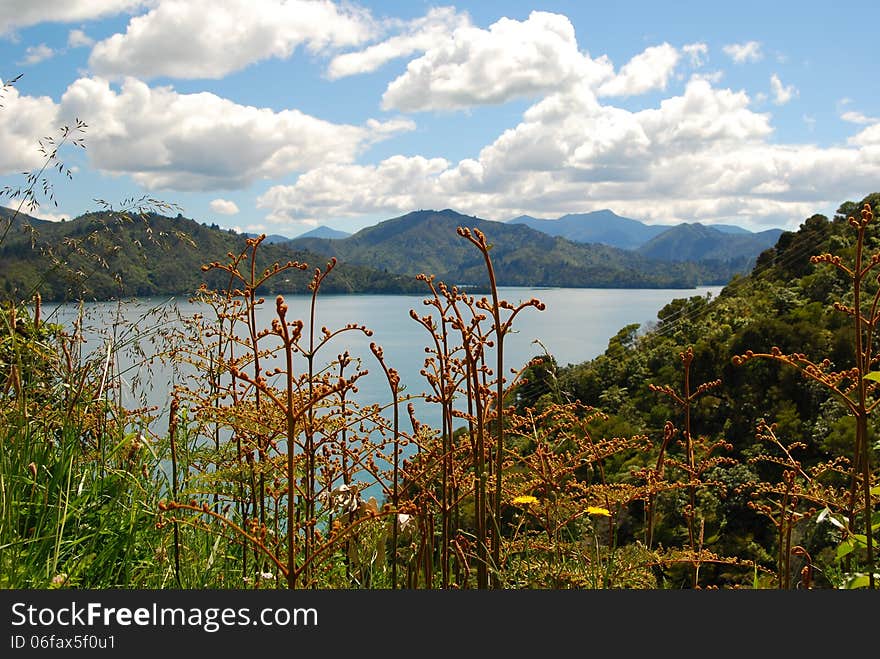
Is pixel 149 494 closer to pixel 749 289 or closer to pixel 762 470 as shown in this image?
pixel 762 470

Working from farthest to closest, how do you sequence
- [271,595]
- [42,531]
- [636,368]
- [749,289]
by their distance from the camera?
1. [749,289]
2. [636,368]
3. [42,531]
4. [271,595]

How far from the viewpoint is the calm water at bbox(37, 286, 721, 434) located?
341 cm

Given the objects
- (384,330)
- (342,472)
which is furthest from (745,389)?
(384,330)

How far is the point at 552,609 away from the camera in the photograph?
1.65 meters

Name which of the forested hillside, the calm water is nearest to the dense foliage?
the calm water

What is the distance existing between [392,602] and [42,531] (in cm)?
157

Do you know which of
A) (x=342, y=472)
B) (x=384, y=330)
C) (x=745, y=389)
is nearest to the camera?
(x=342, y=472)

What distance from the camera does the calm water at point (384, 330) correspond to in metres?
3.41

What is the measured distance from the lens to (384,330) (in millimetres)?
49656

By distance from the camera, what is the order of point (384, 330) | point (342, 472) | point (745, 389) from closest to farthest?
point (342, 472) < point (745, 389) < point (384, 330)

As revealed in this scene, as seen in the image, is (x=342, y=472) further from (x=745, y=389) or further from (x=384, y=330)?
(x=384, y=330)

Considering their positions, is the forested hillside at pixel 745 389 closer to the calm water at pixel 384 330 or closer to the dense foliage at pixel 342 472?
the calm water at pixel 384 330

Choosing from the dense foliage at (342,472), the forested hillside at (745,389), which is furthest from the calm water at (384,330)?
the forested hillside at (745,389)

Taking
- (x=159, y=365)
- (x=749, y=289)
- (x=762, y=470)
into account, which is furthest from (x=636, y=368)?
(x=159, y=365)
